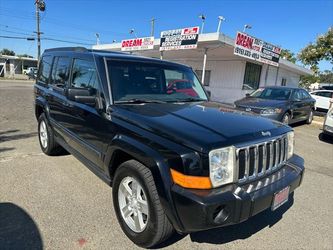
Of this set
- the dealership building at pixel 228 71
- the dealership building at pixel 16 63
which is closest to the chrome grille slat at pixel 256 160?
the dealership building at pixel 228 71

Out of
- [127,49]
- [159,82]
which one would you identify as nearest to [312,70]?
[127,49]

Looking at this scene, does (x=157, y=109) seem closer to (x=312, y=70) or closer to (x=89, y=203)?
(x=89, y=203)

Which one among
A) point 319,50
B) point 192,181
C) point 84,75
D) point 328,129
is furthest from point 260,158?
point 319,50

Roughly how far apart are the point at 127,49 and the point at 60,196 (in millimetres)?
17706

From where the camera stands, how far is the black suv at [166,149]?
234 centimetres

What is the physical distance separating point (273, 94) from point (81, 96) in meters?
8.82

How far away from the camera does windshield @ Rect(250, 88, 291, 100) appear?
1027cm

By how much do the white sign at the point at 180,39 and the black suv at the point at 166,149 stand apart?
35.1ft

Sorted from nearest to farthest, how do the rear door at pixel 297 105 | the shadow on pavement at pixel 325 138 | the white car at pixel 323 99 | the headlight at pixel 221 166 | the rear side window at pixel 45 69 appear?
1. the headlight at pixel 221 166
2. the rear side window at pixel 45 69
3. the shadow on pavement at pixel 325 138
4. the rear door at pixel 297 105
5. the white car at pixel 323 99

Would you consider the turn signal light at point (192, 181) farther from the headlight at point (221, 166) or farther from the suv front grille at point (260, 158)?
the suv front grille at point (260, 158)

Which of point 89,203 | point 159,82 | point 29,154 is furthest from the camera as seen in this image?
point 29,154

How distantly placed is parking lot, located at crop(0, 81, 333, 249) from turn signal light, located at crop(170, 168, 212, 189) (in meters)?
0.94

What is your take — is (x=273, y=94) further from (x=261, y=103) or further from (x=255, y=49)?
(x=255, y=49)

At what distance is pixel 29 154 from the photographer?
18.3 ft
